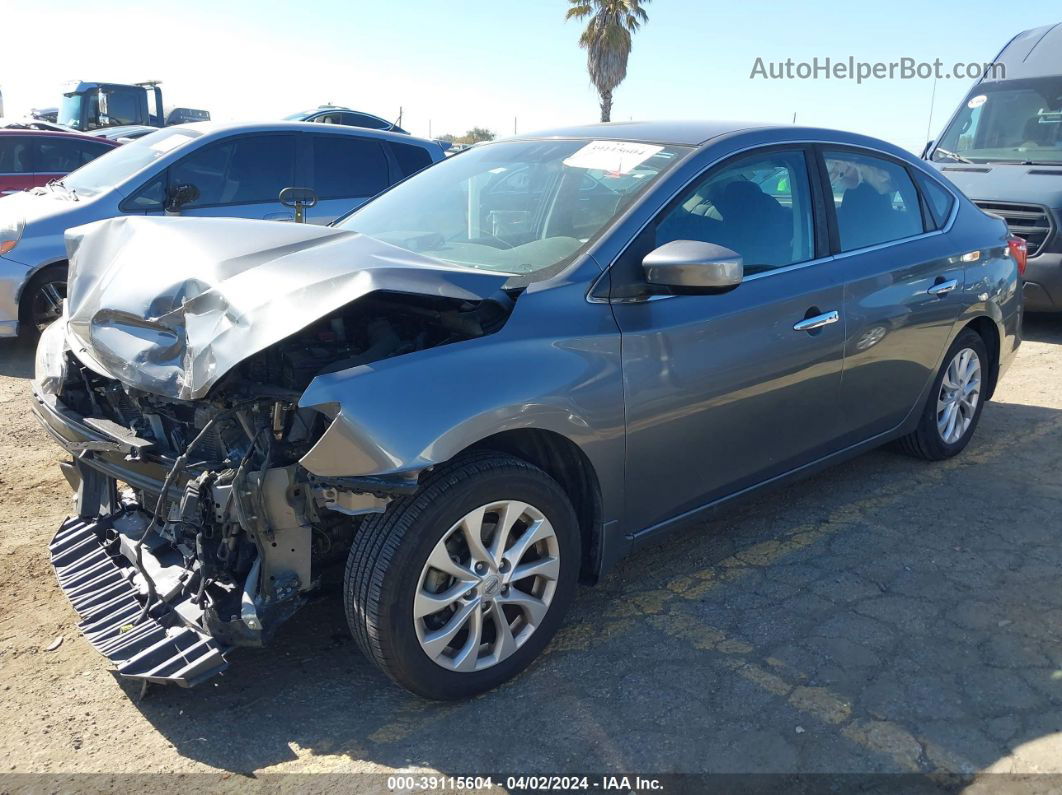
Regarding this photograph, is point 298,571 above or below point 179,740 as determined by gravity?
above

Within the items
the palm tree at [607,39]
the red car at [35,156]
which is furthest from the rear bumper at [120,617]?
the palm tree at [607,39]

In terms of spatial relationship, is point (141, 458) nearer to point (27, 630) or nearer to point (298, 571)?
point (298, 571)

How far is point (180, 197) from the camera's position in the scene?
6.59 metres

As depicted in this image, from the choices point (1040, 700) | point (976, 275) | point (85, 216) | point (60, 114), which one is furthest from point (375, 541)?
point (60, 114)

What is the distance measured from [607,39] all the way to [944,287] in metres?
24.0

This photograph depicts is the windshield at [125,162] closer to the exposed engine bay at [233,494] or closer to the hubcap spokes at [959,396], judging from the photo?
the exposed engine bay at [233,494]

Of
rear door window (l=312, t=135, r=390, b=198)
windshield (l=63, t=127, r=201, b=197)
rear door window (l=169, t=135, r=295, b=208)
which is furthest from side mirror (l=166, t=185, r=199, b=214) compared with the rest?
rear door window (l=312, t=135, r=390, b=198)

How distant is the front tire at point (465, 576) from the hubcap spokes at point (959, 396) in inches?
106

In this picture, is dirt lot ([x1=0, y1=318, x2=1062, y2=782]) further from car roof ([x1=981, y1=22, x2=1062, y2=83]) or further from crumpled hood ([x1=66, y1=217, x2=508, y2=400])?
car roof ([x1=981, y1=22, x2=1062, y2=83])

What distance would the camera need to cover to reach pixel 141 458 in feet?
8.99

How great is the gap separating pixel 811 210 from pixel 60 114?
899 inches

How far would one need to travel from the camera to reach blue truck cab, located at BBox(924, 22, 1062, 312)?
7699 millimetres

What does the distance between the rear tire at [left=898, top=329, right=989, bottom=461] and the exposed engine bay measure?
2.81 m

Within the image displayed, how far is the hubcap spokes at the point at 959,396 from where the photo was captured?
4.63 m
